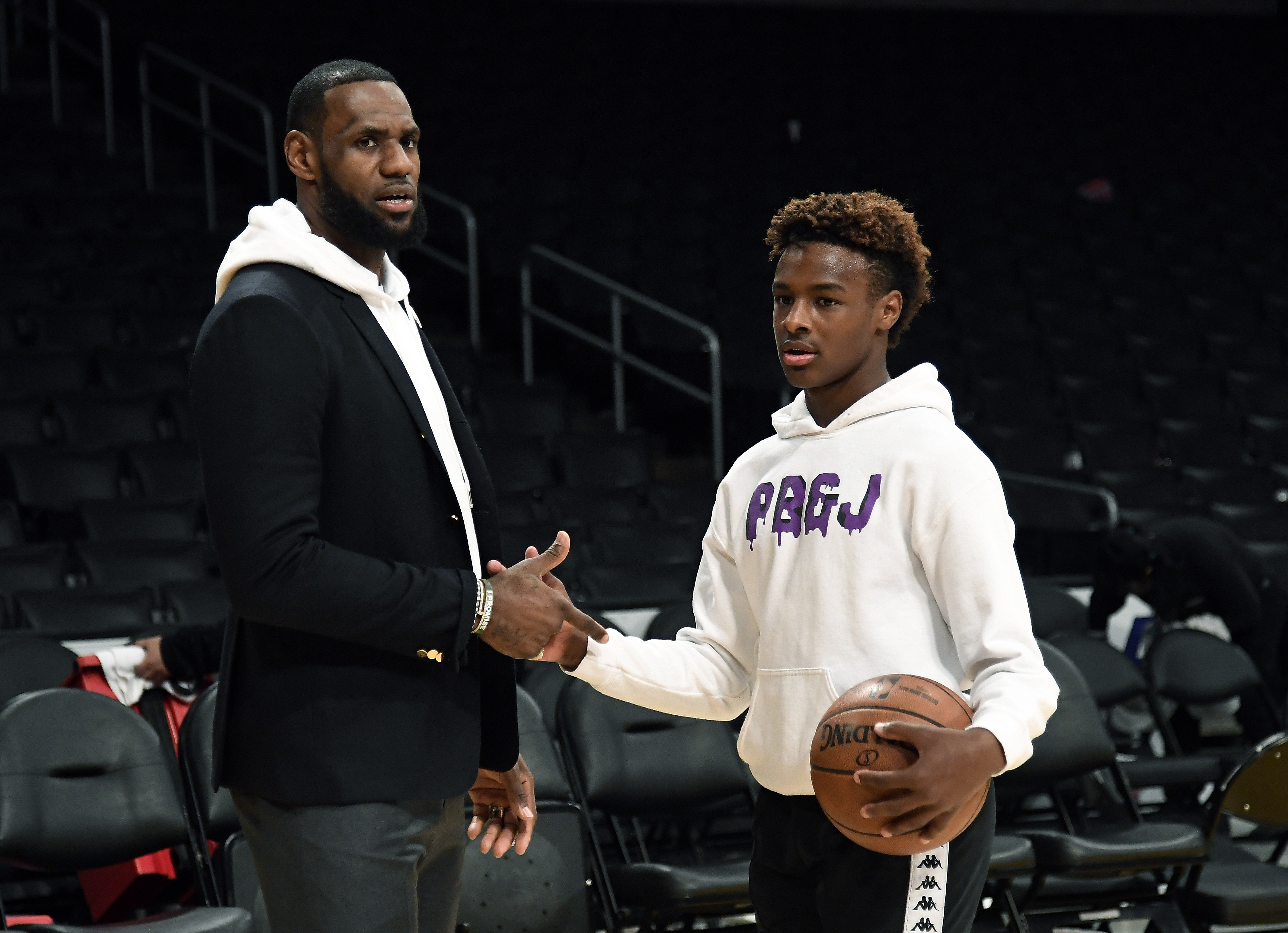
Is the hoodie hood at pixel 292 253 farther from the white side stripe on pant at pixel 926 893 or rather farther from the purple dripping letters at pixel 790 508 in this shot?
the white side stripe on pant at pixel 926 893

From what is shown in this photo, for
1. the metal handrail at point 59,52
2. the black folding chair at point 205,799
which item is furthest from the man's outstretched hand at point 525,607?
the metal handrail at point 59,52

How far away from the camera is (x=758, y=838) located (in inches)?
92.0

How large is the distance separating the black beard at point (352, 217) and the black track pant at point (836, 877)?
101cm

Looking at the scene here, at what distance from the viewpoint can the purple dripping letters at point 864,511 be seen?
221 centimetres


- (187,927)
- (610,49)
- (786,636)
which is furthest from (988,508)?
(610,49)

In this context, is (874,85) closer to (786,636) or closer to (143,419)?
(143,419)

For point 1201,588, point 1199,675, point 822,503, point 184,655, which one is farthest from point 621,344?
point 822,503

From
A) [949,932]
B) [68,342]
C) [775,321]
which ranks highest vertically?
[68,342]

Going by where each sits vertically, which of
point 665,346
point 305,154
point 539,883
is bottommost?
point 539,883

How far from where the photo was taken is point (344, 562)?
1897 millimetres

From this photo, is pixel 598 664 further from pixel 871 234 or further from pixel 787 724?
pixel 871 234

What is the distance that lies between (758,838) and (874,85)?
1166cm

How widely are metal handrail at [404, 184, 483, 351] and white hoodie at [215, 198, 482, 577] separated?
564 centimetres

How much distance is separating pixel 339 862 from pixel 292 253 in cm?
79
